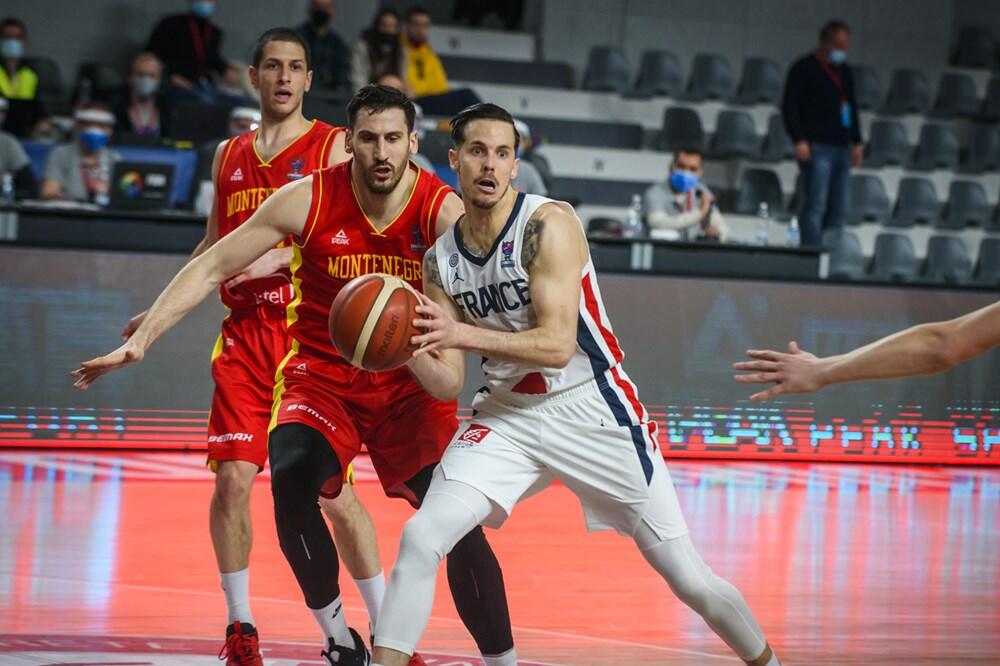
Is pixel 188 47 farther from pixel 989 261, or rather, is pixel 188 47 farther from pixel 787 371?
pixel 787 371

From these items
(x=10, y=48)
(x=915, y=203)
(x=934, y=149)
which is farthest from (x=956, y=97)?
→ (x=10, y=48)

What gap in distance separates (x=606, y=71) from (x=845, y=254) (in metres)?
3.35

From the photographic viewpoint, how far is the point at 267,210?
4.32 meters

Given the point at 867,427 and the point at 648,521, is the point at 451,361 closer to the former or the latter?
the point at 648,521

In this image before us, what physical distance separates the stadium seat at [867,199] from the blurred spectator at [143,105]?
731cm

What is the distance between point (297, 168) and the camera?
16.2 ft

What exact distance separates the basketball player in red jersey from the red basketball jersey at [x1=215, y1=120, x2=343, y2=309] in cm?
33

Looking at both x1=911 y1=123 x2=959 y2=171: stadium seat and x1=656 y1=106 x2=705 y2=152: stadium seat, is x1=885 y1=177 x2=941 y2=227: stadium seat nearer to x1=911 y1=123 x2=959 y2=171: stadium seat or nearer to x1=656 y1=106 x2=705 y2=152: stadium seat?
x1=911 y1=123 x2=959 y2=171: stadium seat

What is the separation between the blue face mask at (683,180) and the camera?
11.1 metres

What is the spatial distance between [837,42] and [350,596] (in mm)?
9074

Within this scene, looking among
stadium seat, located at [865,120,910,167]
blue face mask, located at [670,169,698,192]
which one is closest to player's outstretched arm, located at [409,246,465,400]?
blue face mask, located at [670,169,698,192]

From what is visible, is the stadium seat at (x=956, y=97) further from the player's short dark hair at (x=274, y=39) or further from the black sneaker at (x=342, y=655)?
the black sneaker at (x=342, y=655)

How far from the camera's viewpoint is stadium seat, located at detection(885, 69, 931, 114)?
16312 millimetres

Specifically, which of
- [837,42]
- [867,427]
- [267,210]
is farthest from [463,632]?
[837,42]
